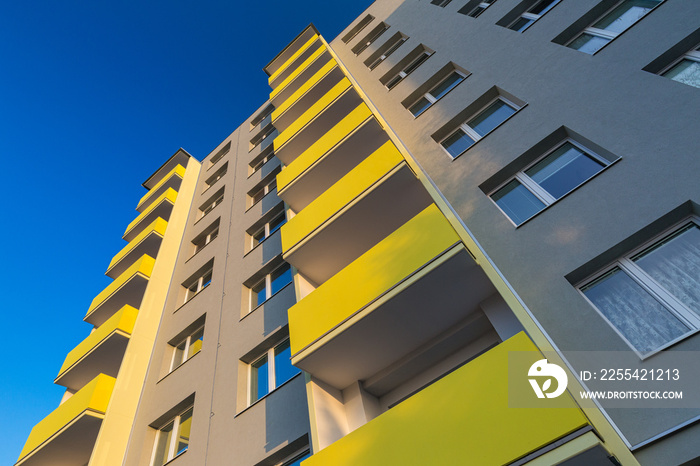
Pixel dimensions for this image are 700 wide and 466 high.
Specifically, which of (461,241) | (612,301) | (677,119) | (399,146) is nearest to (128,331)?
(399,146)

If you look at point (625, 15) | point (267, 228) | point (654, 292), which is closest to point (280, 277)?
point (267, 228)

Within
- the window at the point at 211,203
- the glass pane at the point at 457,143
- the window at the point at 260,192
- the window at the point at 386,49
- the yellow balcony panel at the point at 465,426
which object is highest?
the window at the point at 386,49

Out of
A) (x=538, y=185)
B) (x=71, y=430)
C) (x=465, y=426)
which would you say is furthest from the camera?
(x=71, y=430)

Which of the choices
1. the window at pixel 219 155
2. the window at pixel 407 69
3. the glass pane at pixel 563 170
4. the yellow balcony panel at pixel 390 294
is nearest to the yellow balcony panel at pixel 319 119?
the window at pixel 407 69

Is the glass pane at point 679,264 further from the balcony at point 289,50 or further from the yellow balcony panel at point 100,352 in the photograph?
the balcony at point 289,50

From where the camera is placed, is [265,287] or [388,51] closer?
[265,287]

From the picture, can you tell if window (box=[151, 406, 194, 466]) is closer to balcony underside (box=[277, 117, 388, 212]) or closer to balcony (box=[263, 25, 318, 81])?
balcony underside (box=[277, 117, 388, 212])

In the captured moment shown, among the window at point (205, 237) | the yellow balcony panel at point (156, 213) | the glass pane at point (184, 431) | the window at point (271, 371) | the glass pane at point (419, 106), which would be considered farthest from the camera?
the yellow balcony panel at point (156, 213)

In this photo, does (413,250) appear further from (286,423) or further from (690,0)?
(690,0)

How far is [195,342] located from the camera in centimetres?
1212

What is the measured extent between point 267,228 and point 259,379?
546cm

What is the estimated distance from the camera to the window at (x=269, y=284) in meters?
11.1

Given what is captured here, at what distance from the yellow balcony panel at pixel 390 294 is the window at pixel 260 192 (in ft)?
27.1

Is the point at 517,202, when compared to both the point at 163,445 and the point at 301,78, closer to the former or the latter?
the point at 163,445
